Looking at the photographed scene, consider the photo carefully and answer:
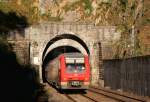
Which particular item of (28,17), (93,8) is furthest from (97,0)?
(28,17)

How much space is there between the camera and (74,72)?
31.8 m

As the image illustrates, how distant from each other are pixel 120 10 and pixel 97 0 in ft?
11.6

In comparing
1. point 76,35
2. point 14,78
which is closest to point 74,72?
point 14,78

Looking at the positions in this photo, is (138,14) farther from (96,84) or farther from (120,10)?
(96,84)

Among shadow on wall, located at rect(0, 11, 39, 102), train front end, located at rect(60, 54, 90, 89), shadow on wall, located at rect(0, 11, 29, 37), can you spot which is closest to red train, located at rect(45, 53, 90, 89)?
train front end, located at rect(60, 54, 90, 89)

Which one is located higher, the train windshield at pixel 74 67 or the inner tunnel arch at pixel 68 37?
the inner tunnel arch at pixel 68 37

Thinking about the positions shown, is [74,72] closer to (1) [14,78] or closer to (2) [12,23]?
(1) [14,78]

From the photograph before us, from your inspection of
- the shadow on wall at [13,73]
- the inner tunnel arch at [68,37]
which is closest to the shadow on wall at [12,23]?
the shadow on wall at [13,73]

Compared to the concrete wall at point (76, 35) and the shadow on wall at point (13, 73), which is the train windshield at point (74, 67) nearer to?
the shadow on wall at point (13, 73)

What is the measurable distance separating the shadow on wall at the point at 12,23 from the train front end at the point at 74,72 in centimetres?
1347

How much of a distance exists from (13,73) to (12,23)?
15823 mm

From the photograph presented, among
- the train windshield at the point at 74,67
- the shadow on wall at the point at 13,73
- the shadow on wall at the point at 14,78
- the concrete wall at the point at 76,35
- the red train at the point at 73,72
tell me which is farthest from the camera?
the concrete wall at the point at 76,35

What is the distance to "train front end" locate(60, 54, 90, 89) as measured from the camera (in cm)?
3133

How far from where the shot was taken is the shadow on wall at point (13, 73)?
26002mm
